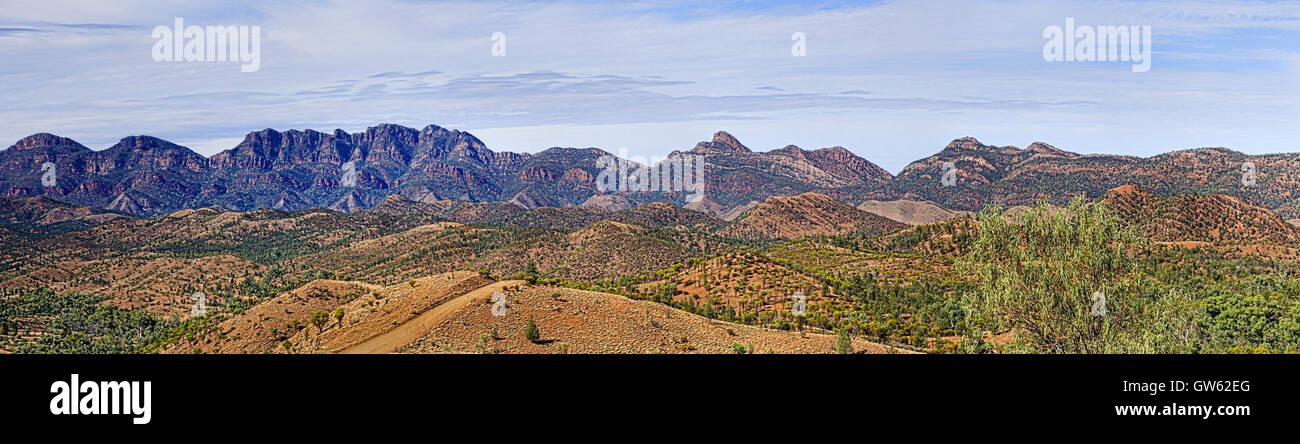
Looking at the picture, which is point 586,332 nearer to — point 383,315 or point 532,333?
point 532,333

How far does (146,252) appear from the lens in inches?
7603

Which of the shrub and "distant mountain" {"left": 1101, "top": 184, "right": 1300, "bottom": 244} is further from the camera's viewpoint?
"distant mountain" {"left": 1101, "top": 184, "right": 1300, "bottom": 244}

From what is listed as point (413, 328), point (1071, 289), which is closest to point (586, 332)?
point (413, 328)

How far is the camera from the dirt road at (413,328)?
30812 mm

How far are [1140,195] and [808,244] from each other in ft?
287

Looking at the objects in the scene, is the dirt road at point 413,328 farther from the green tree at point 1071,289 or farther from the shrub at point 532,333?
the green tree at point 1071,289

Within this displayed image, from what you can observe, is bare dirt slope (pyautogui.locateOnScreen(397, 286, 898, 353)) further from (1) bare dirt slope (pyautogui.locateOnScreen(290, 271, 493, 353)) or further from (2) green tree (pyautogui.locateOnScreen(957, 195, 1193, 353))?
(2) green tree (pyautogui.locateOnScreen(957, 195, 1193, 353))

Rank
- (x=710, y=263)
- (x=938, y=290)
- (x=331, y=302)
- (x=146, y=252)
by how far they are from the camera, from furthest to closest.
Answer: (x=146, y=252) → (x=710, y=263) → (x=938, y=290) → (x=331, y=302)

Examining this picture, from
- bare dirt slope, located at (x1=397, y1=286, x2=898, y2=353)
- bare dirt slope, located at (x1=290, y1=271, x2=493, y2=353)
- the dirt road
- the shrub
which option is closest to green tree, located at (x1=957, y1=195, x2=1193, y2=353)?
bare dirt slope, located at (x1=397, y1=286, x2=898, y2=353)

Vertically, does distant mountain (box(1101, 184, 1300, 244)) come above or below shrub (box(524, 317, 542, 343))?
above

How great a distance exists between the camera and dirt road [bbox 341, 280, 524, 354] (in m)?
30.8

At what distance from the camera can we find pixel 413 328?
32438mm
